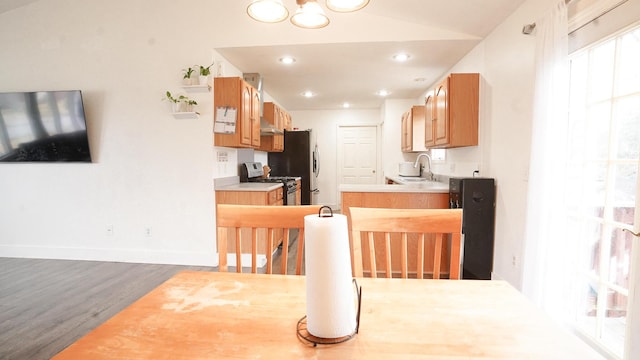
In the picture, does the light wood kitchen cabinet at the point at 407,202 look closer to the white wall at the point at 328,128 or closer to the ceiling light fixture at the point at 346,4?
the ceiling light fixture at the point at 346,4

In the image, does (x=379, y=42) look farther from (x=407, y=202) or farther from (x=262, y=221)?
(x=262, y=221)

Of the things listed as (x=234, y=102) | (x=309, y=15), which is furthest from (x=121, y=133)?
(x=309, y=15)

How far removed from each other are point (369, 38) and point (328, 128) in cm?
385

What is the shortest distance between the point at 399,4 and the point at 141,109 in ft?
9.56

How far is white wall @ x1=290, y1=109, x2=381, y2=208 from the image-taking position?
6820mm

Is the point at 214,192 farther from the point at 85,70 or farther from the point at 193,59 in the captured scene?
the point at 85,70

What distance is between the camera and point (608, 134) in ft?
5.27

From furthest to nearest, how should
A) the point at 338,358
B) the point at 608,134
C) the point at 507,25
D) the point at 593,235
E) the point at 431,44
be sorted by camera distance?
the point at 431,44
the point at 507,25
the point at 593,235
the point at 608,134
the point at 338,358

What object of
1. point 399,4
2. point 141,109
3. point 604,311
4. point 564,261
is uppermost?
point 399,4

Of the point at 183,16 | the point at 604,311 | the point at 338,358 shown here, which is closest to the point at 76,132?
the point at 183,16

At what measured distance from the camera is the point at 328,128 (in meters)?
6.85

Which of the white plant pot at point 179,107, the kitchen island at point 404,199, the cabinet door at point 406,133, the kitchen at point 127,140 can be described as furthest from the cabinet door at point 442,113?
the white plant pot at point 179,107

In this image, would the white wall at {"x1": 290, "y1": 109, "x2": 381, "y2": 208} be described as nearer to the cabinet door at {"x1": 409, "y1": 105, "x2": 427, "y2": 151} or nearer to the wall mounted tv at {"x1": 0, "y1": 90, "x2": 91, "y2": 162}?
the cabinet door at {"x1": 409, "y1": 105, "x2": 427, "y2": 151}

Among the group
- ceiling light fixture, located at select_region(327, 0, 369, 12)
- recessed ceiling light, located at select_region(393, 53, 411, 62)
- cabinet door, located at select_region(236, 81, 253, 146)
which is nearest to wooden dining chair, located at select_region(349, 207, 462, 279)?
ceiling light fixture, located at select_region(327, 0, 369, 12)
